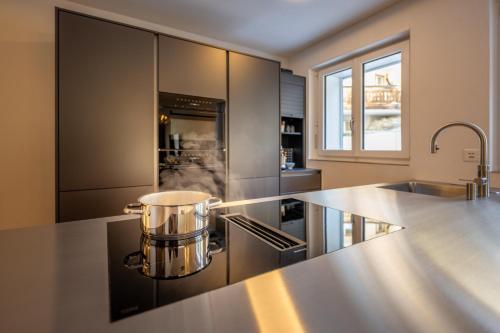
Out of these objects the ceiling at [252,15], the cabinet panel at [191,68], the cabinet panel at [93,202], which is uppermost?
the ceiling at [252,15]

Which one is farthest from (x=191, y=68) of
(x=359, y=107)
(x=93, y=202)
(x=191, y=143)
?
(x=359, y=107)

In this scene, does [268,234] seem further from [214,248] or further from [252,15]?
[252,15]

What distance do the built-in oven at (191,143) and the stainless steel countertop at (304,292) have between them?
1.40 metres

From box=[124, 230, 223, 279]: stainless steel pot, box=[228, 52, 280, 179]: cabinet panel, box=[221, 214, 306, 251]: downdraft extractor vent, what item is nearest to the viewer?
box=[124, 230, 223, 279]: stainless steel pot

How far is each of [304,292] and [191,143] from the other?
6.19ft

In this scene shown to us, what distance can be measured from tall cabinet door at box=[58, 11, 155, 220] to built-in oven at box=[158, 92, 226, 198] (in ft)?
0.34

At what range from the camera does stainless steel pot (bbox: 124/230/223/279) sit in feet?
1.59

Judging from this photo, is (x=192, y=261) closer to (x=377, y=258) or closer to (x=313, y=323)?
(x=313, y=323)

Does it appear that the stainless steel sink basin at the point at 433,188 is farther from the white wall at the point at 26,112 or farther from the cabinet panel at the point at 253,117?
the white wall at the point at 26,112

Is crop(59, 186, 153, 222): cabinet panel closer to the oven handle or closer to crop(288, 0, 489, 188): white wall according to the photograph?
the oven handle

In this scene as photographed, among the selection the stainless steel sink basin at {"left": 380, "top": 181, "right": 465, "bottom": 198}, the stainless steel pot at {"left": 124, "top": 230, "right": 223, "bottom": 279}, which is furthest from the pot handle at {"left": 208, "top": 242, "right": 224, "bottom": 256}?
the stainless steel sink basin at {"left": 380, "top": 181, "right": 465, "bottom": 198}

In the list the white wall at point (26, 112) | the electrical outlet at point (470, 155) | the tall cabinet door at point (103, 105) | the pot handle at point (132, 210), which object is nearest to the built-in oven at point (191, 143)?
the tall cabinet door at point (103, 105)

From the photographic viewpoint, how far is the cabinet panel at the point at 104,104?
5.55 ft

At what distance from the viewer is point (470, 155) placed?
5.65 feet
